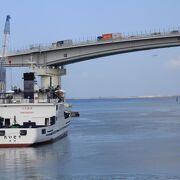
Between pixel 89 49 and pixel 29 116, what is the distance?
54.7 meters

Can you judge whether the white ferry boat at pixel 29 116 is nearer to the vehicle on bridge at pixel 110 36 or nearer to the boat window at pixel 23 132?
the boat window at pixel 23 132

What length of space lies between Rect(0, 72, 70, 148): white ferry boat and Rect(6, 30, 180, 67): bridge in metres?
44.4

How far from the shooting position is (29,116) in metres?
53.8

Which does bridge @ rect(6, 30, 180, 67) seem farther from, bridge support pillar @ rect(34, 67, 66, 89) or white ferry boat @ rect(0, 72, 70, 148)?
white ferry boat @ rect(0, 72, 70, 148)

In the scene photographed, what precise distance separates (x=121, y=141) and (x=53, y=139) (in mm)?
7113

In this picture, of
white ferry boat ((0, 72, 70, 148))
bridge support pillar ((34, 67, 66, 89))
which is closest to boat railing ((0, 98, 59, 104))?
white ferry boat ((0, 72, 70, 148))

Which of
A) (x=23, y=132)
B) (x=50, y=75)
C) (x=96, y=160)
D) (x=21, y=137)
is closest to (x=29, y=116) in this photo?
(x=21, y=137)

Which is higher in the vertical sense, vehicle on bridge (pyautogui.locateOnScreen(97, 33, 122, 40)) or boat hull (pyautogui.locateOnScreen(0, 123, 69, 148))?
vehicle on bridge (pyautogui.locateOnScreen(97, 33, 122, 40))

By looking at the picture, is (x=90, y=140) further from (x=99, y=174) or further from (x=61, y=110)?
(x=99, y=174)

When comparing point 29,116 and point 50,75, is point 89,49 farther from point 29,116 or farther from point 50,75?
point 29,116

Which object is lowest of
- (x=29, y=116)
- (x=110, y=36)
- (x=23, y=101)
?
(x=29, y=116)

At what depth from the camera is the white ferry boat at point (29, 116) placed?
49500 millimetres

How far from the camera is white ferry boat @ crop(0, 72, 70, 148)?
49.5m

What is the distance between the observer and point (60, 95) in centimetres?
6344
